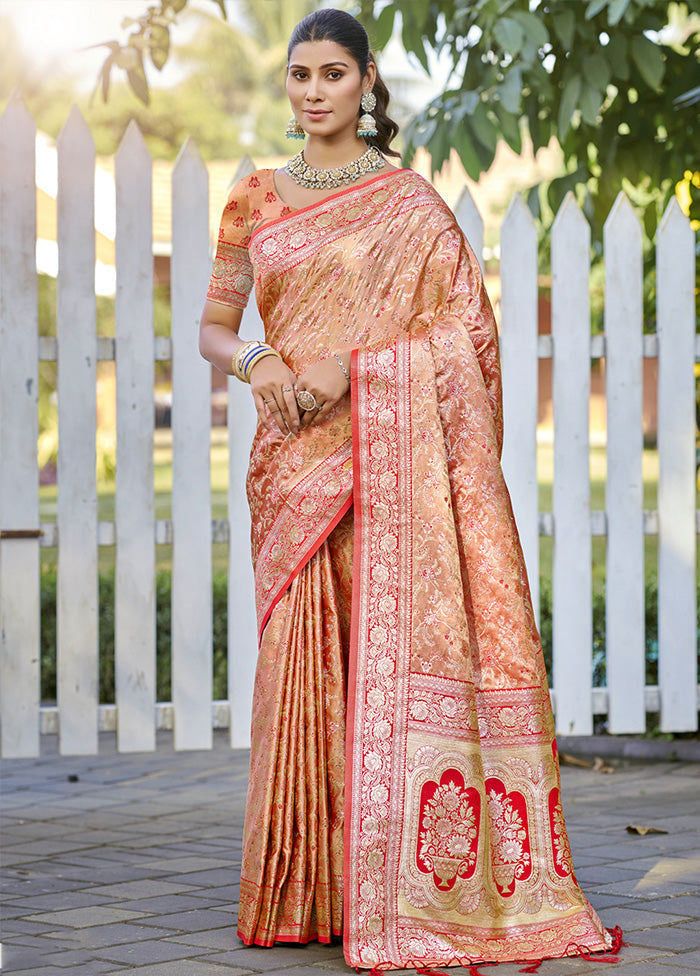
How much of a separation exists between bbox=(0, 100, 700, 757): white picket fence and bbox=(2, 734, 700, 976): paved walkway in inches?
9.2

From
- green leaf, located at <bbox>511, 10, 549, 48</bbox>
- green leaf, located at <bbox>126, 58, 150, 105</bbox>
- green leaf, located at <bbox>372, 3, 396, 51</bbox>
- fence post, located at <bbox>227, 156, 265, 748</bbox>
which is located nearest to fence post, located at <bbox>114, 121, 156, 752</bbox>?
fence post, located at <bbox>227, 156, 265, 748</bbox>

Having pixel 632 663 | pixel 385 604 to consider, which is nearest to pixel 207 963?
pixel 385 604

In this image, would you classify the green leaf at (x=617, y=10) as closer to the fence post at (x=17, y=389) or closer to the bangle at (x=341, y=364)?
the bangle at (x=341, y=364)

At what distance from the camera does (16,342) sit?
404cm

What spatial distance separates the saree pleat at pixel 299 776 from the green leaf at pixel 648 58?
2.34 m

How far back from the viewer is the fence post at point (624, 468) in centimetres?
433

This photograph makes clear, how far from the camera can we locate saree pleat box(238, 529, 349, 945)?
2.61 meters

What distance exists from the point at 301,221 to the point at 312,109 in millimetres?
235

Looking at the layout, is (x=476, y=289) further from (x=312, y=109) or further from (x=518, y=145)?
(x=518, y=145)

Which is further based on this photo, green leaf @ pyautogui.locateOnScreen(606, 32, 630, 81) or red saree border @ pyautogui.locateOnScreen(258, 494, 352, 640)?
green leaf @ pyautogui.locateOnScreen(606, 32, 630, 81)

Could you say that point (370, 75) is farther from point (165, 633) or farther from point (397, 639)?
point (165, 633)

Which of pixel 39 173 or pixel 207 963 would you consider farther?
pixel 39 173

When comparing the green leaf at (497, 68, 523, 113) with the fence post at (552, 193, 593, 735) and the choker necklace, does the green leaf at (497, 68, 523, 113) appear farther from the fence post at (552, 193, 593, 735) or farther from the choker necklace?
the choker necklace

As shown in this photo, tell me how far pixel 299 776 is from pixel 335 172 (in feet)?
4.19
